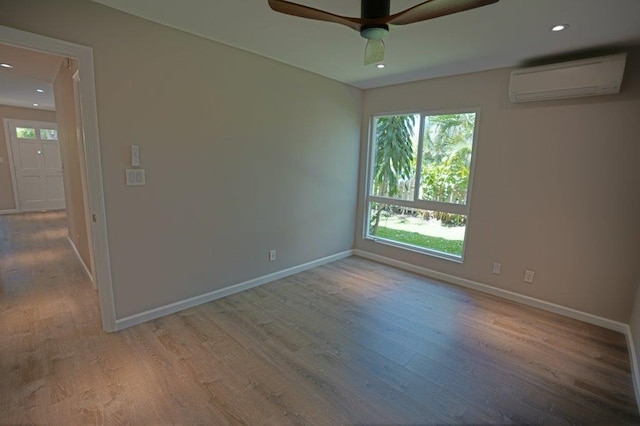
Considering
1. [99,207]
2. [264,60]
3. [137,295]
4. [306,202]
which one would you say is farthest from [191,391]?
[264,60]

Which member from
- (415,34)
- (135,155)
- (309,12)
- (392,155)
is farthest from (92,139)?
(392,155)

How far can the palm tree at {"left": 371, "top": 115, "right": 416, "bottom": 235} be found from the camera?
13.7ft

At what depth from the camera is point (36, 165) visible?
7379 mm

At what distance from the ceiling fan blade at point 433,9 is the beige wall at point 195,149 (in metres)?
1.90

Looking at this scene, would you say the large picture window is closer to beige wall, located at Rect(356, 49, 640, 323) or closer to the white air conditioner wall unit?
beige wall, located at Rect(356, 49, 640, 323)

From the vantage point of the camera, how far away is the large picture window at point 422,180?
3710mm

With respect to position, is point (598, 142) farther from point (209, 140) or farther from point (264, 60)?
point (209, 140)

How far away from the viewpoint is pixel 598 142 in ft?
9.15

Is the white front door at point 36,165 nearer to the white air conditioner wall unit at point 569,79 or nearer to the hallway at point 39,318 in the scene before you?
the hallway at point 39,318

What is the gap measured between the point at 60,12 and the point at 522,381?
4.08 metres

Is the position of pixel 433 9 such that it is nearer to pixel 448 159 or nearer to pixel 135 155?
pixel 135 155

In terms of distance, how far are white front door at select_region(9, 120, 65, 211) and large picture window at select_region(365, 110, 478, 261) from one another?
7873 mm

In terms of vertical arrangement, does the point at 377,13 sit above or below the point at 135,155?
above

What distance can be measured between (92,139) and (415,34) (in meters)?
2.65
